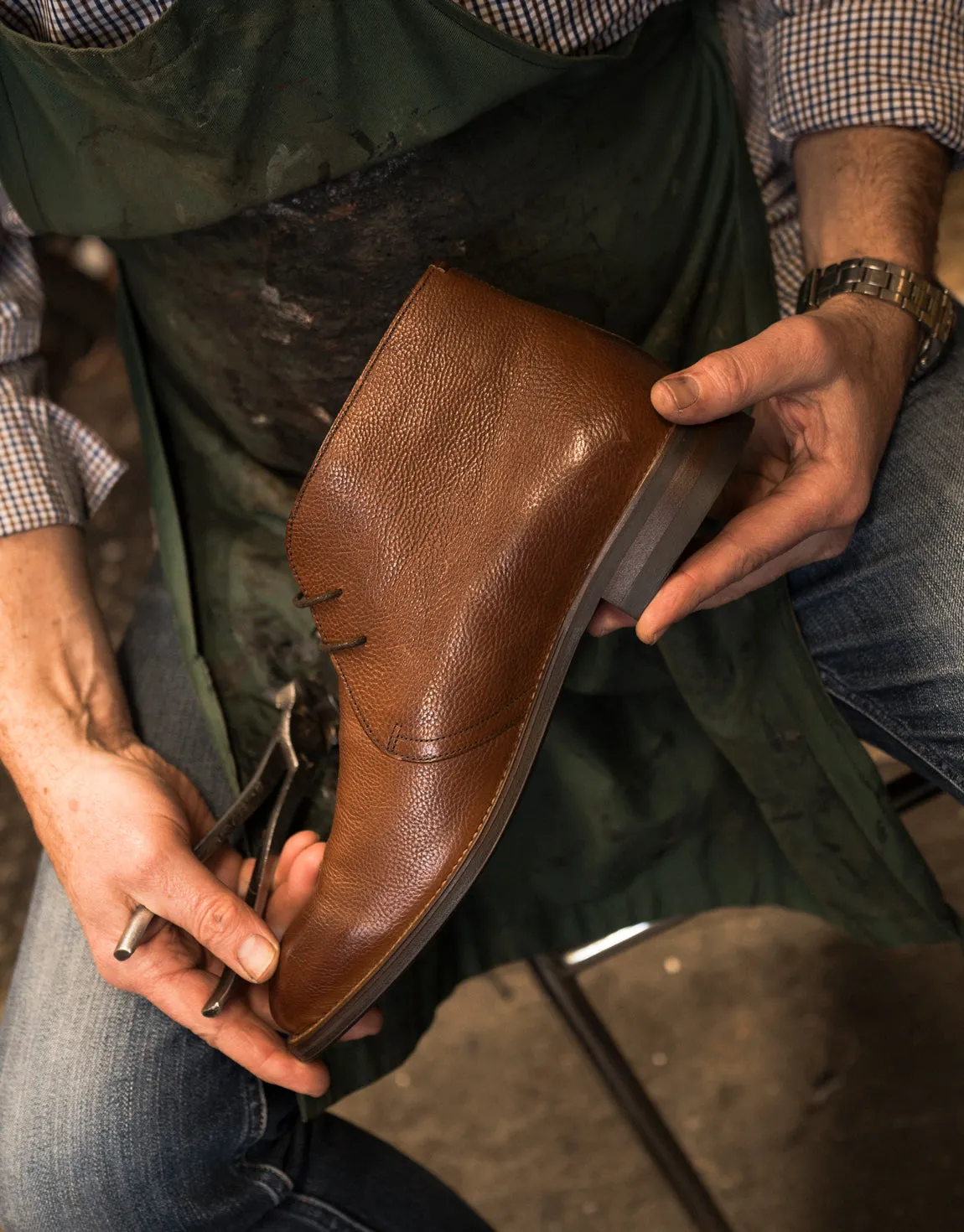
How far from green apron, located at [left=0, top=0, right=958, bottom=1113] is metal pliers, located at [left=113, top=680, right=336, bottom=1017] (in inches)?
1.5

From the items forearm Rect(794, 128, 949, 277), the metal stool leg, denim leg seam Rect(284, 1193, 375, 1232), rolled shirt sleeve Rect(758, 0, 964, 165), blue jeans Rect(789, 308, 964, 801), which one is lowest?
the metal stool leg

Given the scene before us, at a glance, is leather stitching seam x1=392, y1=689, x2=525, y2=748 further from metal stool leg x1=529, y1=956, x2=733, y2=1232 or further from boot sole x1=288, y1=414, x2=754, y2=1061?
metal stool leg x1=529, y1=956, x2=733, y2=1232

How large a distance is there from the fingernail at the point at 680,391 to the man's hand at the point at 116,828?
38cm

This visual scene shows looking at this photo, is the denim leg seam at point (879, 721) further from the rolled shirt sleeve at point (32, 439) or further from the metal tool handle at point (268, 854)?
the rolled shirt sleeve at point (32, 439)

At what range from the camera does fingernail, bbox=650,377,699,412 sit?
0.60 metres

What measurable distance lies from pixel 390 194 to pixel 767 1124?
3.46ft

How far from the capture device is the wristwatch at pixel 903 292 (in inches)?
30.7

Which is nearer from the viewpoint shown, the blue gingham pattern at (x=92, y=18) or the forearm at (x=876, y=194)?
the blue gingham pattern at (x=92, y=18)

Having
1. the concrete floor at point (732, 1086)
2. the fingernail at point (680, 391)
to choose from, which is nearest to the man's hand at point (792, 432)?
the fingernail at point (680, 391)

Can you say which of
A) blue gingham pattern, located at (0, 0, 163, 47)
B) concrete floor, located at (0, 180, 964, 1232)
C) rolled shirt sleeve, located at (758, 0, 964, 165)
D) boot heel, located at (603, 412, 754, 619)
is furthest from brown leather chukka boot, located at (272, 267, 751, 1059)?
concrete floor, located at (0, 180, 964, 1232)

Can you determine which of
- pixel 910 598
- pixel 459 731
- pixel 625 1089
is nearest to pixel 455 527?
pixel 459 731

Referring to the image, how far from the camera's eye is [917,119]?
820 mm

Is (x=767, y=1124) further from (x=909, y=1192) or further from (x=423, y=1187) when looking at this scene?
(x=423, y=1187)

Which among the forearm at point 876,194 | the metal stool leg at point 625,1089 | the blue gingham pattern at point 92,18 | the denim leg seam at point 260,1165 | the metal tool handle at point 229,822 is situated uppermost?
the blue gingham pattern at point 92,18
